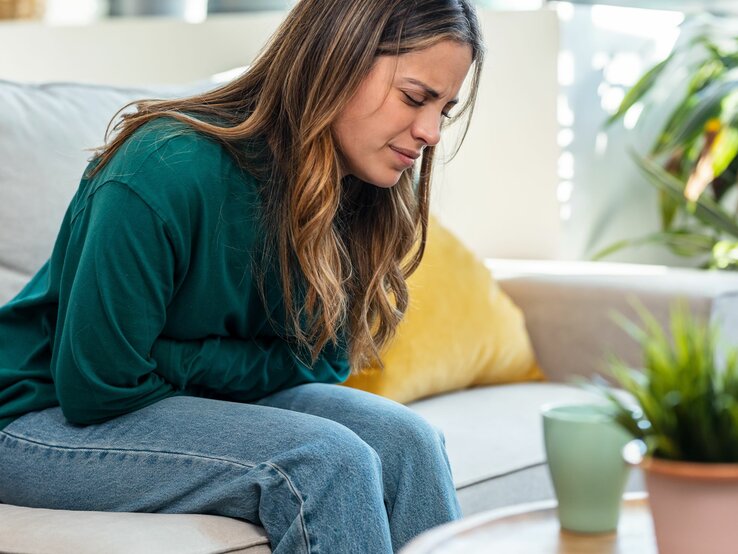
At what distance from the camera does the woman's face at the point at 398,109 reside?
1.28 meters

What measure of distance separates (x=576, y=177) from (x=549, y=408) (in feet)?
6.73

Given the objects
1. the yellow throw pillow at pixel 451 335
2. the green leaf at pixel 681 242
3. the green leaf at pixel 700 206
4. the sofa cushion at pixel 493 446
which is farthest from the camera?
the green leaf at pixel 681 242

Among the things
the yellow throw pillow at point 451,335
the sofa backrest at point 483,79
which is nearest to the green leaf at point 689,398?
the yellow throw pillow at point 451,335

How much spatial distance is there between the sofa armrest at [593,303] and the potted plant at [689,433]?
1158 mm

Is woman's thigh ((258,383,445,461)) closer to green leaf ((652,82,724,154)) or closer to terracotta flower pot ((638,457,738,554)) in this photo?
terracotta flower pot ((638,457,738,554))

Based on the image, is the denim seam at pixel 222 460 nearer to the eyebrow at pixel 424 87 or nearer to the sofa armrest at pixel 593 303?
the eyebrow at pixel 424 87

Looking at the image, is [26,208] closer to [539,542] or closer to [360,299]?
[360,299]

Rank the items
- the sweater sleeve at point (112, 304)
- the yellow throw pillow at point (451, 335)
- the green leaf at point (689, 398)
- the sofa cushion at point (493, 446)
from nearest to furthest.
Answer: the green leaf at point (689, 398) < the sweater sleeve at point (112, 304) < the sofa cushion at point (493, 446) < the yellow throw pillow at point (451, 335)

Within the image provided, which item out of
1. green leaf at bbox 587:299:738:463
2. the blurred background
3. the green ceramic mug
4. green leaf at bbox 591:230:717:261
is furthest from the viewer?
the blurred background

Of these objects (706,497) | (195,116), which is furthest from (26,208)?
(706,497)

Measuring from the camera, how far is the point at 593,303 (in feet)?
6.54

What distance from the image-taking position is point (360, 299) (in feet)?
4.78

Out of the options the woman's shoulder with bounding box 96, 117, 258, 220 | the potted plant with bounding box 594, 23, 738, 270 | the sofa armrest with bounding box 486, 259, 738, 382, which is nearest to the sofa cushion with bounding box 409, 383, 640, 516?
the sofa armrest with bounding box 486, 259, 738, 382

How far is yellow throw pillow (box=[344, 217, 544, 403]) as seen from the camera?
177 centimetres
